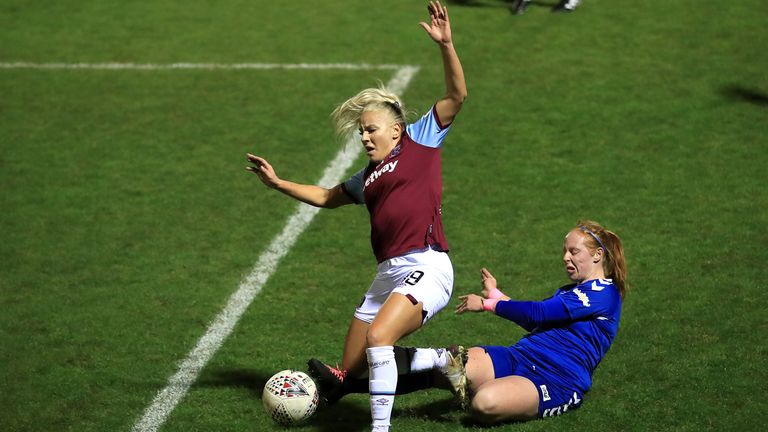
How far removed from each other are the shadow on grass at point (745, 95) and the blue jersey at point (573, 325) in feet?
20.1

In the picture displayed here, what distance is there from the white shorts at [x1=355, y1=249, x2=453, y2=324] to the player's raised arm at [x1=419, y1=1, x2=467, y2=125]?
899 millimetres

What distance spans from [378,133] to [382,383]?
160 centimetres

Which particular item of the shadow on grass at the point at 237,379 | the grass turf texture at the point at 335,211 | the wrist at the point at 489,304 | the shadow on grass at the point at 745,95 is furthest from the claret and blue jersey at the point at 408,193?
the shadow on grass at the point at 745,95

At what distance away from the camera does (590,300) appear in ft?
22.7

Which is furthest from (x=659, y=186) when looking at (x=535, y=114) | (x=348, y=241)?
(x=348, y=241)

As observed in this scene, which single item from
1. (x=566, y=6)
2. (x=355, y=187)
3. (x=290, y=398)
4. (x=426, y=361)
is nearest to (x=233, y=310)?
(x=290, y=398)

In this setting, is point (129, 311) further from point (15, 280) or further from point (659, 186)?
point (659, 186)

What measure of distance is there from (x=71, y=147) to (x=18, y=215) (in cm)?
165

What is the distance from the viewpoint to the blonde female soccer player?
6598 mm

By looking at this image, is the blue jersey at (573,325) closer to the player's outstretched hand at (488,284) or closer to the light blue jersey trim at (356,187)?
the player's outstretched hand at (488,284)

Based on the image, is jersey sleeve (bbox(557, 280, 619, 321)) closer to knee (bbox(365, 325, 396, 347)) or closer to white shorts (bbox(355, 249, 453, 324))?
white shorts (bbox(355, 249, 453, 324))

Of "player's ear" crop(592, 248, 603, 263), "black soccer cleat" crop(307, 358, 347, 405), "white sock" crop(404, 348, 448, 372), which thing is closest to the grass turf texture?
"black soccer cleat" crop(307, 358, 347, 405)

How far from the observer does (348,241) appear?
398 inches

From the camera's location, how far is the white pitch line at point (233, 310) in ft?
24.7
